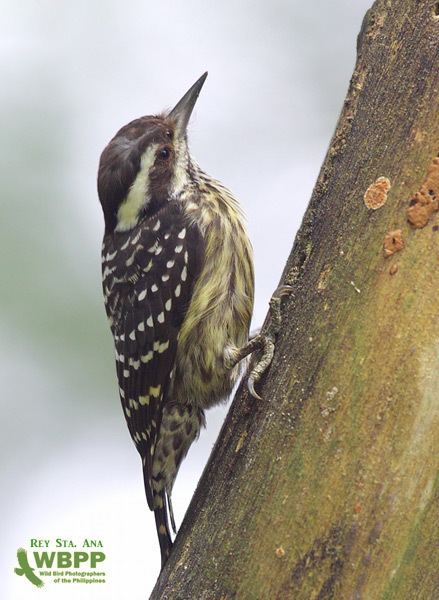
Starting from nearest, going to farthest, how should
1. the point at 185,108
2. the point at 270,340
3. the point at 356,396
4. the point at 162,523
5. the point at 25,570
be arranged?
1. the point at 356,396
2. the point at 270,340
3. the point at 162,523
4. the point at 185,108
5. the point at 25,570

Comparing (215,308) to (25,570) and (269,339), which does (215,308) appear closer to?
(269,339)

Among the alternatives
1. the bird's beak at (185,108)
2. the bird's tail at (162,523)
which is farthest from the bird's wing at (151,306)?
the bird's beak at (185,108)

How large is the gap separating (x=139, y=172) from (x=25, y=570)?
2737mm

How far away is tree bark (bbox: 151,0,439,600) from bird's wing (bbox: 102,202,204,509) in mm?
995

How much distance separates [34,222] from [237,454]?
163 inches

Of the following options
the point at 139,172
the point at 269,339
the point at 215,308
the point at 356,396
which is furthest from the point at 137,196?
the point at 356,396

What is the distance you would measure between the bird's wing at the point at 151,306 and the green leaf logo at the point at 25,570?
4.87 feet

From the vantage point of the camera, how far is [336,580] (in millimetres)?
2578

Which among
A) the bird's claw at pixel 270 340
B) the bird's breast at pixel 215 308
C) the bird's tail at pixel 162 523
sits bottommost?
the bird's tail at pixel 162 523

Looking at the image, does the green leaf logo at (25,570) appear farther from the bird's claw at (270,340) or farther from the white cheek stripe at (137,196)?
the bird's claw at (270,340)

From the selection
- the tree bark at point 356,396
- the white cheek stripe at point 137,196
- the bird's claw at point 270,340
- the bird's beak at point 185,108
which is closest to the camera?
the tree bark at point 356,396

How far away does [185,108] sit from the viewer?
184 inches

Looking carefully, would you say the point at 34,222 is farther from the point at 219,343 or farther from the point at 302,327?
the point at 302,327

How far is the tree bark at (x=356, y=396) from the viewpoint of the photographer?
257 cm
